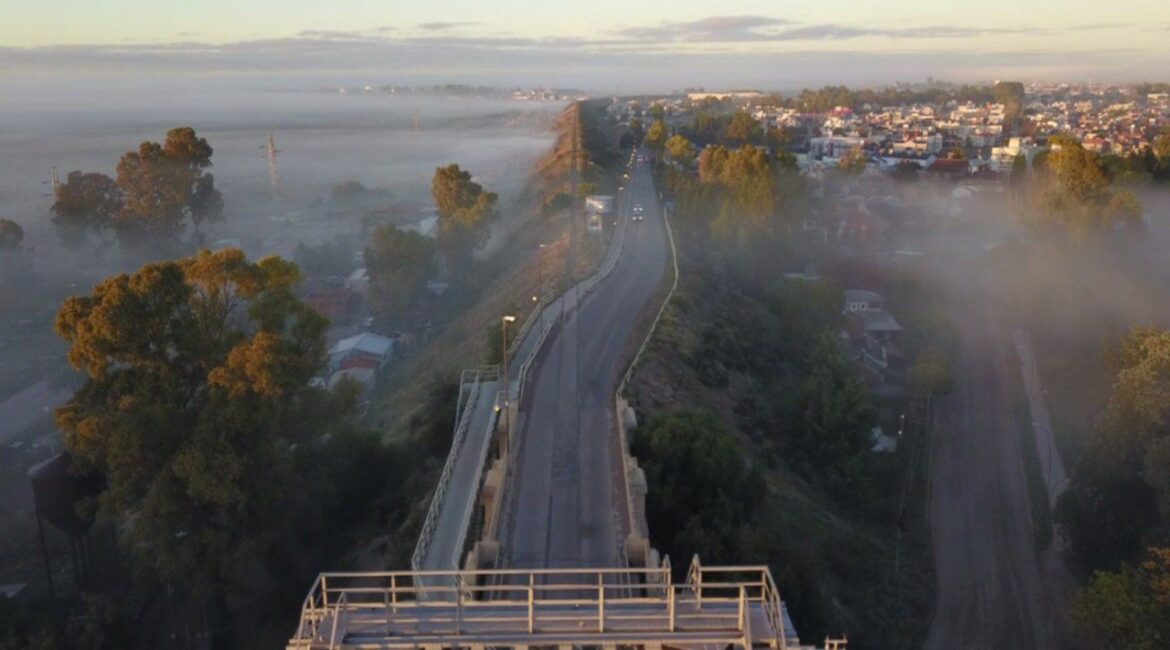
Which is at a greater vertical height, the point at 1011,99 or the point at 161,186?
the point at 161,186

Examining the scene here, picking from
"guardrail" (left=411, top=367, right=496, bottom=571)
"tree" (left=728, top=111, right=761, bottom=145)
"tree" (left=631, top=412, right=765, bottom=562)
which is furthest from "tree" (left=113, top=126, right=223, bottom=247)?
"tree" (left=728, top=111, right=761, bottom=145)

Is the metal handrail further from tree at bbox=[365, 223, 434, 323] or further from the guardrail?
tree at bbox=[365, 223, 434, 323]

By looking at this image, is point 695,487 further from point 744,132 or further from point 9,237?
point 744,132

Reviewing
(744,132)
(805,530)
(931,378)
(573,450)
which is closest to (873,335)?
(931,378)

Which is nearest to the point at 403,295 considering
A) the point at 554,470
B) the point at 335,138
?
the point at 554,470

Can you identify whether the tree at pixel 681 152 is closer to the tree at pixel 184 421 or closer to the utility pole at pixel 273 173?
the utility pole at pixel 273 173

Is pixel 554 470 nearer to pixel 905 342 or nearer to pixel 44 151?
pixel 905 342

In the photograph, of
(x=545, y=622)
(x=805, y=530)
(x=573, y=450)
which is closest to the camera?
(x=545, y=622)
